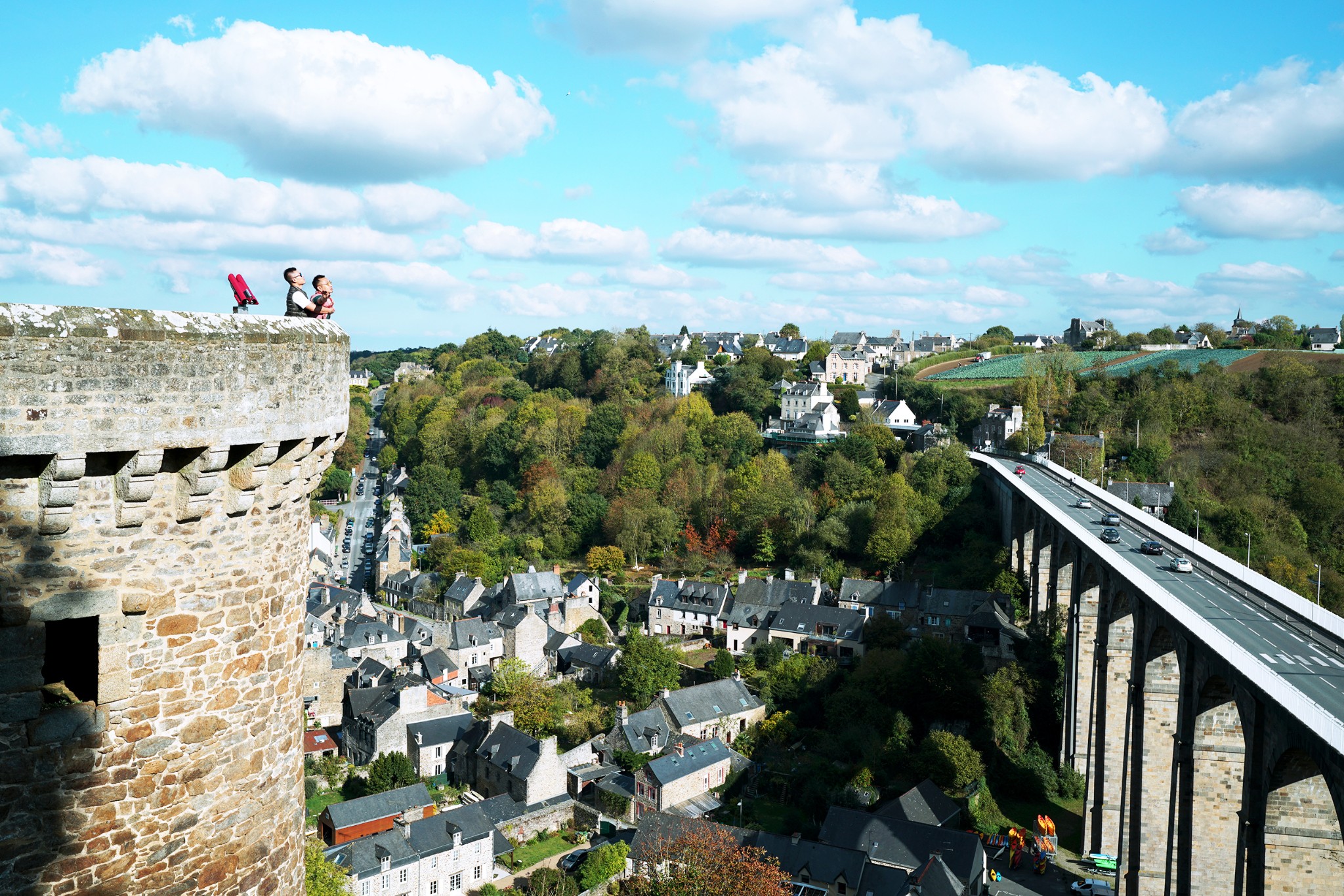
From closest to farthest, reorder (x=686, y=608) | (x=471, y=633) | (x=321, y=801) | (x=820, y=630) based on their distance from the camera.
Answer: (x=321, y=801) → (x=820, y=630) → (x=471, y=633) → (x=686, y=608)

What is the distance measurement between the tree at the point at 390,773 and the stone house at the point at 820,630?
17042 millimetres

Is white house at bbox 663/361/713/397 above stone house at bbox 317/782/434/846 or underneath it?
above

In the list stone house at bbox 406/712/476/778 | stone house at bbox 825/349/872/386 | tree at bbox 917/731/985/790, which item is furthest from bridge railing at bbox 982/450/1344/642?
stone house at bbox 825/349/872/386

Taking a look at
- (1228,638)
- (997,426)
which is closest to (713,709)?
A: (1228,638)

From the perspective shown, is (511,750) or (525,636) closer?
(511,750)

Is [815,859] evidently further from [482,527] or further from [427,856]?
[482,527]

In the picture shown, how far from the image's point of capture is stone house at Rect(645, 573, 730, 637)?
4712cm

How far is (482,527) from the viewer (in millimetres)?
63688

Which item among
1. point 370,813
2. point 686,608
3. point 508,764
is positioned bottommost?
point 508,764

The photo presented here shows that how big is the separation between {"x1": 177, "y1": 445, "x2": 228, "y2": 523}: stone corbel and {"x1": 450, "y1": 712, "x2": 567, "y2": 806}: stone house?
95.8ft

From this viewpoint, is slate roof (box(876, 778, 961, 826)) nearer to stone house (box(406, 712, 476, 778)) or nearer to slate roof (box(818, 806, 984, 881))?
slate roof (box(818, 806, 984, 881))

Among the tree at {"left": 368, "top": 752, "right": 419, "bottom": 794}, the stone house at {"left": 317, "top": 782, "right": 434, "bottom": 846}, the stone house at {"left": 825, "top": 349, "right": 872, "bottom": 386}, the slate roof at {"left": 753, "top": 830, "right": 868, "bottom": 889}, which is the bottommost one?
the tree at {"left": 368, "top": 752, "right": 419, "bottom": 794}

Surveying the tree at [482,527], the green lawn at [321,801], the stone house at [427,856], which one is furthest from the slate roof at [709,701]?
the tree at [482,527]

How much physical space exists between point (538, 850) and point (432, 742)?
25.0 feet
